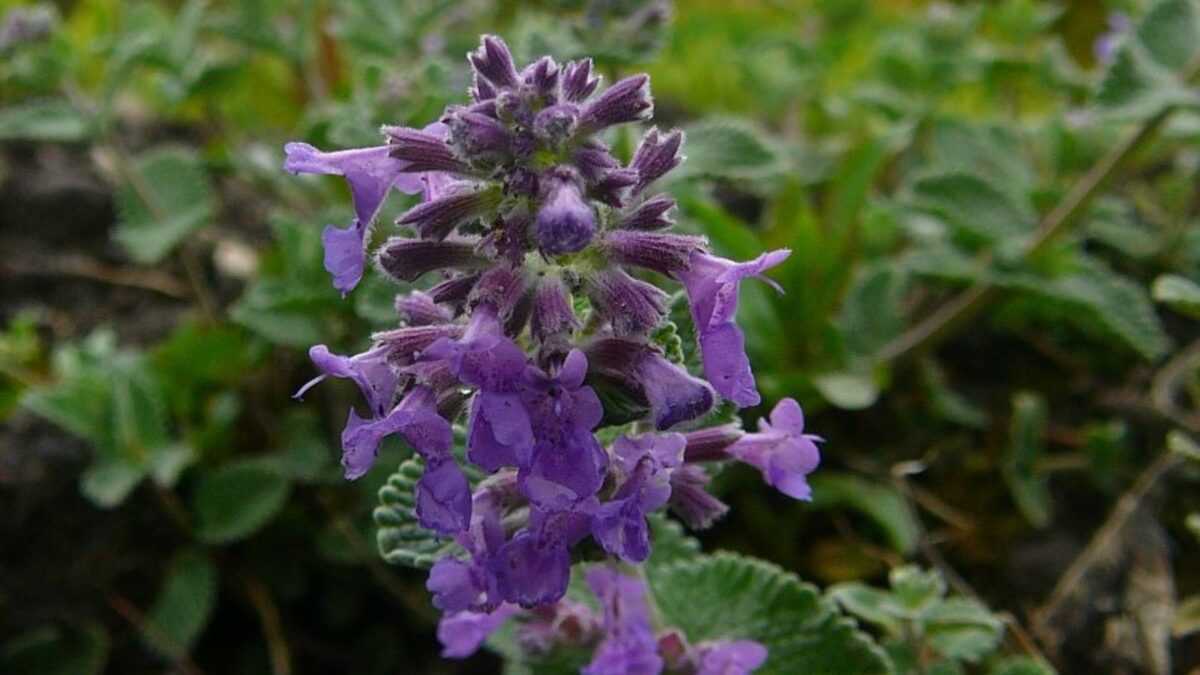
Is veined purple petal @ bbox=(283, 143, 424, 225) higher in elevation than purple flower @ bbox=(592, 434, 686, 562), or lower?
higher

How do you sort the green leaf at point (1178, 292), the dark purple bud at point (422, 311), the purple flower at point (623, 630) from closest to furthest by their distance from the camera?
1. the dark purple bud at point (422, 311)
2. the purple flower at point (623, 630)
3. the green leaf at point (1178, 292)

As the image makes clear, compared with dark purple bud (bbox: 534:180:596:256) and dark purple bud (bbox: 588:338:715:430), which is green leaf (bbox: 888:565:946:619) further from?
dark purple bud (bbox: 534:180:596:256)

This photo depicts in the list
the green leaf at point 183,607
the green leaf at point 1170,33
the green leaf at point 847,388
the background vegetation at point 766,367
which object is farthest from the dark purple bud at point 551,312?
the green leaf at point 1170,33

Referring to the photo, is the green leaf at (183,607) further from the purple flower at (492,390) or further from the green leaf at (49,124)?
the purple flower at (492,390)

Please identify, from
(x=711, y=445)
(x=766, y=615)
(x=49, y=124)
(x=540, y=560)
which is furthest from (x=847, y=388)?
(x=49, y=124)

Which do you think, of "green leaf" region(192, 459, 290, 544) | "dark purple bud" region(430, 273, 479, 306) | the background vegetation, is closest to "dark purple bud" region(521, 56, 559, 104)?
"dark purple bud" region(430, 273, 479, 306)

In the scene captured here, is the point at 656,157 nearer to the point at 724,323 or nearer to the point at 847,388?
the point at 724,323
